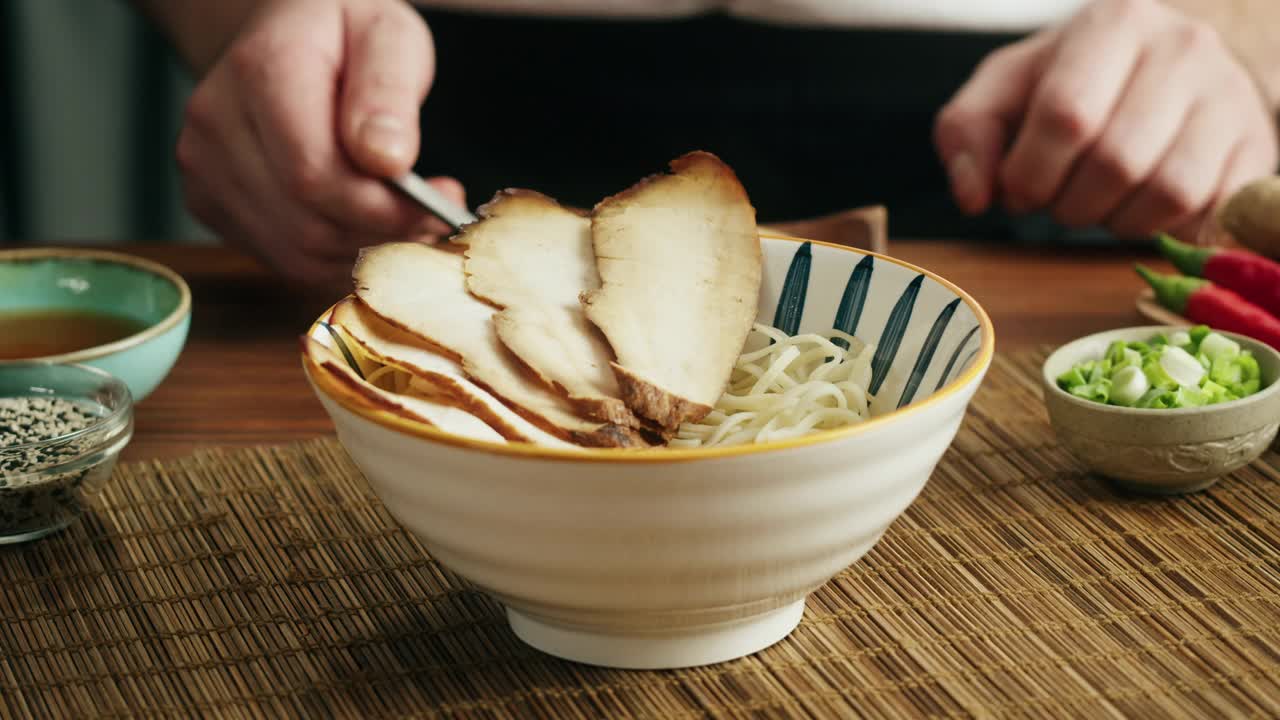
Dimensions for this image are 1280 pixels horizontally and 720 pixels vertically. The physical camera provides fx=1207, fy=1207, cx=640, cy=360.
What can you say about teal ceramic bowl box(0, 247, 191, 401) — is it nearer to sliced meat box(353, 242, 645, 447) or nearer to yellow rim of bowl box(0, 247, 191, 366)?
yellow rim of bowl box(0, 247, 191, 366)

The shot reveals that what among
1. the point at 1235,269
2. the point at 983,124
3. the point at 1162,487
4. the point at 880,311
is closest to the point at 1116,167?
the point at 983,124

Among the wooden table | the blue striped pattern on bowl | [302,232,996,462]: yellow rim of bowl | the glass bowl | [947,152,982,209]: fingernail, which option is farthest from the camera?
[947,152,982,209]: fingernail

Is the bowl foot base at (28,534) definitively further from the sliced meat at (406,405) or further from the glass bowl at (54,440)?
the sliced meat at (406,405)

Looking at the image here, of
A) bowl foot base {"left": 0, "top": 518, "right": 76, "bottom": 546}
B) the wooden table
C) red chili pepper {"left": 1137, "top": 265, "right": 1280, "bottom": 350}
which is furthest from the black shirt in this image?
bowl foot base {"left": 0, "top": 518, "right": 76, "bottom": 546}

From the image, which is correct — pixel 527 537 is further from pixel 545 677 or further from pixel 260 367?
pixel 260 367

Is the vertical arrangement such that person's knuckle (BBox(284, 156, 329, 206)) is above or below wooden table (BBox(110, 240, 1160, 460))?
above

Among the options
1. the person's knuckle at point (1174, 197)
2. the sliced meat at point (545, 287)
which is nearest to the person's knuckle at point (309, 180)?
the sliced meat at point (545, 287)

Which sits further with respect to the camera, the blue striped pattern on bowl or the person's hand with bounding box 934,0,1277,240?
the person's hand with bounding box 934,0,1277,240

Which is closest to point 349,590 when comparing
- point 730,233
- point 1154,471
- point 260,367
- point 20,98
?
point 730,233
